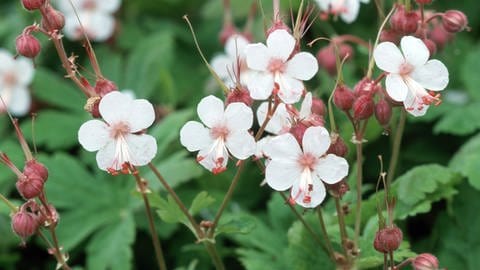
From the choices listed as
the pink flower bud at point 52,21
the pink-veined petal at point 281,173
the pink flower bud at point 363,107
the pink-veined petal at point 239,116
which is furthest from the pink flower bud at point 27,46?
the pink flower bud at point 363,107

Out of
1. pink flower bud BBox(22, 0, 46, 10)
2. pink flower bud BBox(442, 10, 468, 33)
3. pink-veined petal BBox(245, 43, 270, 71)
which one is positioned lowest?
pink flower bud BBox(442, 10, 468, 33)

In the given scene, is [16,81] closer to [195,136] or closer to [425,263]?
[195,136]

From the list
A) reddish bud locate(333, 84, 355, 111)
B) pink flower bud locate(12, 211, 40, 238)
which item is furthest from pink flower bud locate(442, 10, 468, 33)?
pink flower bud locate(12, 211, 40, 238)

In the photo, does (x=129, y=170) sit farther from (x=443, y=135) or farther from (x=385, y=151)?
→ (x=443, y=135)

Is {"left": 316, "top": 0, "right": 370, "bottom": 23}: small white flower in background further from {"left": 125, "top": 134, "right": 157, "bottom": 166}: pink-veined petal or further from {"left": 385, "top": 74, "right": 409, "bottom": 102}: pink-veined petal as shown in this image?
{"left": 125, "top": 134, "right": 157, "bottom": 166}: pink-veined petal

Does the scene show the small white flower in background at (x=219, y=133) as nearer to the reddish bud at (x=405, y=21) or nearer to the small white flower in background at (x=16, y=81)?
the reddish bud at (x=405, y=21)

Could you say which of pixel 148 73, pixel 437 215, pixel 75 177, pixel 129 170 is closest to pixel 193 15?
pixel 148 73

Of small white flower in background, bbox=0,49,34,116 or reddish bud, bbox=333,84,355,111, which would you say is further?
small white flower in background, bbox=0,49,34,116
